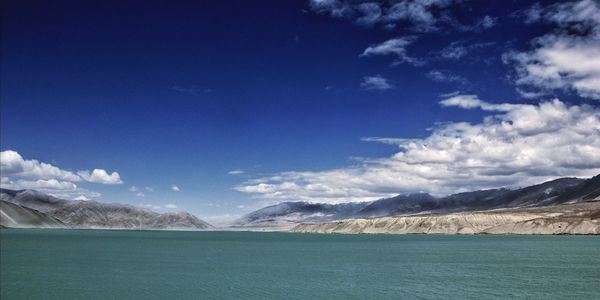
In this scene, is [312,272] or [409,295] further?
[312,272]

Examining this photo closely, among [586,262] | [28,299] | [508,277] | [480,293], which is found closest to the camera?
[28,299]

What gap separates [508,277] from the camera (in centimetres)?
7825

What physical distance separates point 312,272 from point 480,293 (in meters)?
31.6

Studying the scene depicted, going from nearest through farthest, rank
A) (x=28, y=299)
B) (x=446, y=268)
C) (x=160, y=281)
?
(x=28, y=299)
(x=160, y=281)
(x=446, y=268)

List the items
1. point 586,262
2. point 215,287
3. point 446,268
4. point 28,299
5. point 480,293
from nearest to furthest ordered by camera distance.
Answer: point 28,299 < point 480,293 < point 215,287 < point 446,268 < point 586,262

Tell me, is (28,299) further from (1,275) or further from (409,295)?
(409,295)

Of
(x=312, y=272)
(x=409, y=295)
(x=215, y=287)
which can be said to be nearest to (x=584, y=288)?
(x=409, y=295)

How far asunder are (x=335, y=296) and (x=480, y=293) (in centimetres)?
1812

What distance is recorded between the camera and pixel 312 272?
86.6m

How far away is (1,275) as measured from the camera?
2933 inches

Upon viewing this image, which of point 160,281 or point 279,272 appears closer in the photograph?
point 160,281

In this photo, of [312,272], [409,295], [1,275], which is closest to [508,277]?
[409,295]

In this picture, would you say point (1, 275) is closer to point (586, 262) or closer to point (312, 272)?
point (312, 272)

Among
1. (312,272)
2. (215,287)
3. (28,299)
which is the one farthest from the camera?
(312,272)
